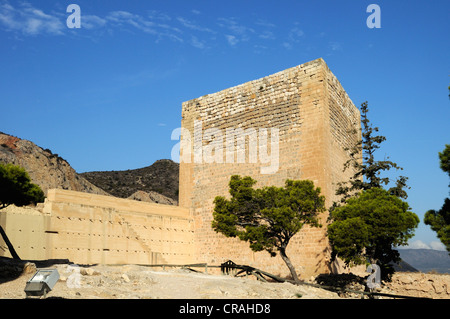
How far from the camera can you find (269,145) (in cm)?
2258

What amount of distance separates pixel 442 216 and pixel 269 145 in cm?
929

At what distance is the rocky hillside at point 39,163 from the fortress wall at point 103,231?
18.8 m

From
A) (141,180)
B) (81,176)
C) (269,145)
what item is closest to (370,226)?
(269,145)

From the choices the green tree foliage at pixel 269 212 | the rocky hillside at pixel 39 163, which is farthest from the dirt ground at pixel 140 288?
the rocky hillside at pixel 39 163

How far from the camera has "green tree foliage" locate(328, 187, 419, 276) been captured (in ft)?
53.7

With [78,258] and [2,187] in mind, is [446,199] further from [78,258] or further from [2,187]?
[2,187]

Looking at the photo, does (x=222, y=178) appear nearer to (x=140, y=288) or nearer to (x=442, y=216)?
(x=442, y=216)

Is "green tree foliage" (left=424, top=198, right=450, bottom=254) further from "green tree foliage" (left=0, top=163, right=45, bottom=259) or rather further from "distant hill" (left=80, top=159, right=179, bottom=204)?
"distant hill" (left=80, top=159, right=179, bottom=204)

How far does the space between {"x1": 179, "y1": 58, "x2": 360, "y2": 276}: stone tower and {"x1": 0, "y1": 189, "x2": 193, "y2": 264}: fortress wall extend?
88.1 inches

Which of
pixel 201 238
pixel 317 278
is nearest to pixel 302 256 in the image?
pixel 317 278

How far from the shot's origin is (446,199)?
51.7 ft

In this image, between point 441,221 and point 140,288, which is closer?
point 140,288

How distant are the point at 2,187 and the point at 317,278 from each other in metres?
13.5


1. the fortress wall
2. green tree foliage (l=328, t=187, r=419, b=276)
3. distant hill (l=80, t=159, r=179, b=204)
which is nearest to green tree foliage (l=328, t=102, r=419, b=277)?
green tree foliage (l=328, t=187, r=419, b=276)
